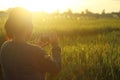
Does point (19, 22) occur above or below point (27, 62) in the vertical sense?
above

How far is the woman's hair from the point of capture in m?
2.94

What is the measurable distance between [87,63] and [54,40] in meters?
3.48

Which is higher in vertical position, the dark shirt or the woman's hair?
the woman's hair

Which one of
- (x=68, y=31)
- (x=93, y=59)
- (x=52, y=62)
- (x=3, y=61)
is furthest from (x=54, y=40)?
(x=68, y=31)

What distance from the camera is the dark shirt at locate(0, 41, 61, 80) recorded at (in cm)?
293

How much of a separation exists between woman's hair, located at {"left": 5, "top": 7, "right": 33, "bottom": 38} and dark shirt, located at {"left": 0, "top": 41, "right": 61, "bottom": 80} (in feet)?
0.34

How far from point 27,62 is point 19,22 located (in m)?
0.32

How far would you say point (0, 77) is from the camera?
677 centimetres

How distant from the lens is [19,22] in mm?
2930

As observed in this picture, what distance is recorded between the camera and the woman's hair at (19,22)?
116 inches

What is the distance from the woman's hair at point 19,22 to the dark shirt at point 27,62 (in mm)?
104

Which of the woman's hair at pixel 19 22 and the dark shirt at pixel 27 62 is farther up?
the woman's hair at pixel 19 22

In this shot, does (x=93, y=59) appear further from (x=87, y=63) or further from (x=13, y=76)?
(x=13, y=76)

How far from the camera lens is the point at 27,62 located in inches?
116
